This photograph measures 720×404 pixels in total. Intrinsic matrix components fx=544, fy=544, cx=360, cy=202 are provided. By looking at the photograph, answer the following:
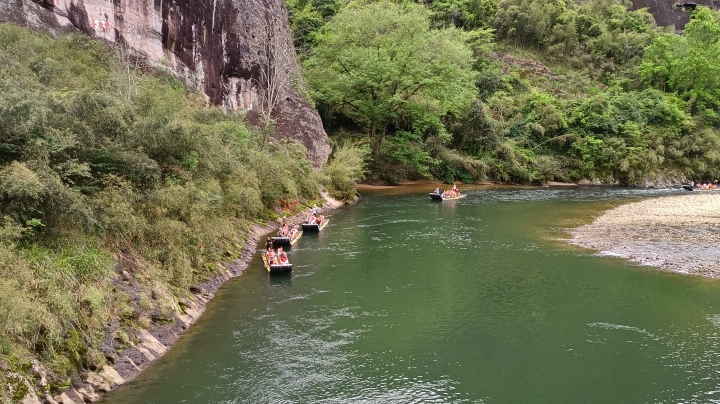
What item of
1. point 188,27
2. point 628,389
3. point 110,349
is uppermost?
point 188,27

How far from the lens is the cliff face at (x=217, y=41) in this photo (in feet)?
101

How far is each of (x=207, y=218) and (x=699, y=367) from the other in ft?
52.1

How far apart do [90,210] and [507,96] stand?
61.9m

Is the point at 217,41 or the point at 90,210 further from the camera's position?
the point at 217,41

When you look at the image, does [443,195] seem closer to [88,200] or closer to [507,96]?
[507,96]

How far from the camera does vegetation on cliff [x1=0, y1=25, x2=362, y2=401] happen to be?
35.8 ft

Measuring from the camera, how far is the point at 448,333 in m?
15.2

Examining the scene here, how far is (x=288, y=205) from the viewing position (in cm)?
3444

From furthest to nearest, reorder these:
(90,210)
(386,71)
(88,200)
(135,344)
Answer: (386,71) → (88,200) → (90,210) → (135,344)

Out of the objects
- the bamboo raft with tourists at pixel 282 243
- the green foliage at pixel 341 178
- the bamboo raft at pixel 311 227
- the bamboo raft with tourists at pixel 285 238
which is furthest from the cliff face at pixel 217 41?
the bamboo raft with tourists at pixel 285 238

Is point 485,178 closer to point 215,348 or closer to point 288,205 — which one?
point 288,205

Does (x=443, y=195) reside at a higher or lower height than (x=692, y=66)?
lower

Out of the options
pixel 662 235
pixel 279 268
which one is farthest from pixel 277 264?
pixel 662 235


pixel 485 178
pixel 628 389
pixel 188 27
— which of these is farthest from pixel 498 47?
pixel 628 389
